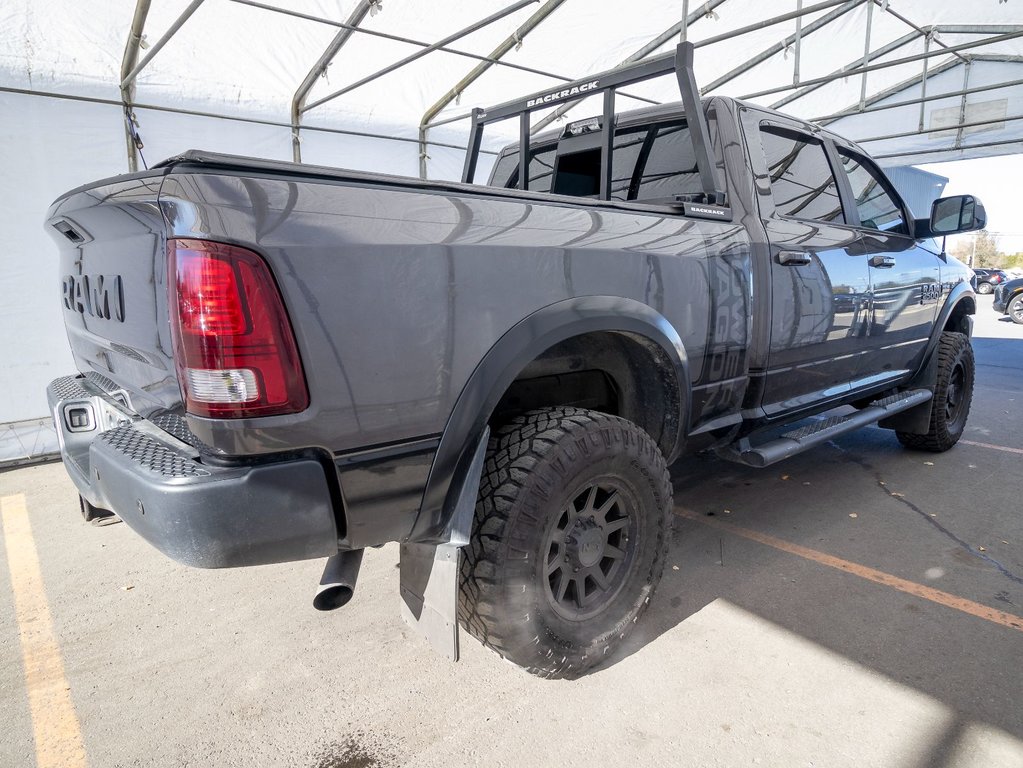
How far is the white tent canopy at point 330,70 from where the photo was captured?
550 cm

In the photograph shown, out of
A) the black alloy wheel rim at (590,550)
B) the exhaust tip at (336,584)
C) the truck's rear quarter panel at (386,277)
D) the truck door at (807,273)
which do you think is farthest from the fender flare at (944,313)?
the exhaust tip at (336,584)

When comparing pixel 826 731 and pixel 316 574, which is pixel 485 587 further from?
pixel 316 574

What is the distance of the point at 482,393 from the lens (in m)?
1.74

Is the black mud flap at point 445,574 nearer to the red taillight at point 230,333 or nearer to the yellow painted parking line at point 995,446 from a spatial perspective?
the red taillight at point 230,333

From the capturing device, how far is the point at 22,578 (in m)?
2.93

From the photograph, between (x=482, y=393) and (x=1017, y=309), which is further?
(x=1017, y=309)

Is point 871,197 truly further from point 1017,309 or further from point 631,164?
point 1017,309

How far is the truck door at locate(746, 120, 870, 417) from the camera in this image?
2834mm

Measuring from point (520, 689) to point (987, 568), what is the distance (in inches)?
87.4

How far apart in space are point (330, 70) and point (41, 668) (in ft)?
22.1

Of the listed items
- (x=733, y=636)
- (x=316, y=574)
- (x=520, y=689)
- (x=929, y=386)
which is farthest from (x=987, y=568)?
(x=316, y=574)

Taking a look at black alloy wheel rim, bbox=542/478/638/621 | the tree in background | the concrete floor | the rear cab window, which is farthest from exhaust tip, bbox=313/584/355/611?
the tree in background

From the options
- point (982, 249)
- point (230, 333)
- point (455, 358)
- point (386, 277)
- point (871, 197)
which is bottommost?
point (982, 249)

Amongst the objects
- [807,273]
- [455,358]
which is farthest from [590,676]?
[807,273]
